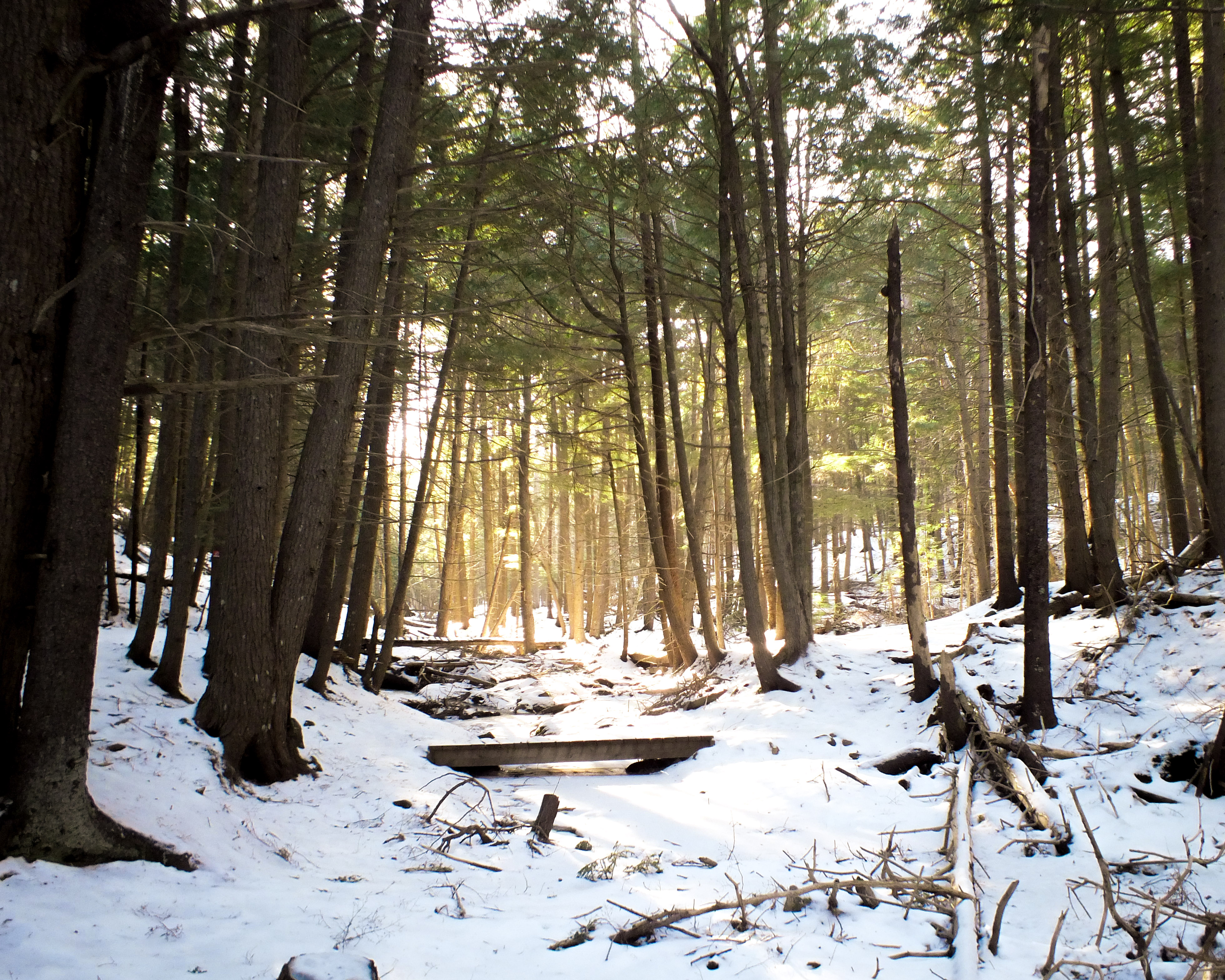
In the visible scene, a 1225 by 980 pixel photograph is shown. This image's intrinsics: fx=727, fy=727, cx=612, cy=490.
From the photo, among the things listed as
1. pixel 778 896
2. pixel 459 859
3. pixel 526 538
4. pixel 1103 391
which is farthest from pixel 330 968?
pixel 526 538

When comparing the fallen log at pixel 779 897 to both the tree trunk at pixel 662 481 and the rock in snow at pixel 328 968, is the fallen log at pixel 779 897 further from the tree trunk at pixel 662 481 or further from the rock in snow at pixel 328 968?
the tree trunk at pixel 662 481

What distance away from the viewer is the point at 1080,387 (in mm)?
9586

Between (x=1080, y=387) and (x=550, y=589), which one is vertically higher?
(x=1080, y=387)

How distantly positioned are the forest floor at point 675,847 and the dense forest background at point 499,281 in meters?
0.58

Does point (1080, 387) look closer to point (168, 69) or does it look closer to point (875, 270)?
point (875, 270)

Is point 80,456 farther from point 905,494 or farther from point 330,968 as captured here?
point 905,494

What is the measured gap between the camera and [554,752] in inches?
324

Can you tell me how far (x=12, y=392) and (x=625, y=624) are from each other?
47.7ft

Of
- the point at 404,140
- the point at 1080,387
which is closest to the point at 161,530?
the point at 404,140

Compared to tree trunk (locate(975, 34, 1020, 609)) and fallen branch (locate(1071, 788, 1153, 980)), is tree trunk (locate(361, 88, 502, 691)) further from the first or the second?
tree trunk (locate(975, 34, 1020, 609))

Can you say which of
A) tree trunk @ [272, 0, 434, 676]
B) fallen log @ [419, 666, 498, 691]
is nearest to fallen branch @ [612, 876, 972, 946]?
tree trunk @ [272, 0, 434, 676]

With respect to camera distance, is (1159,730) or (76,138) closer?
(76,138)

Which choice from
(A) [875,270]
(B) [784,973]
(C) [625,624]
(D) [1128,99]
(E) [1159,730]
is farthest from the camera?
(C) [625,624]

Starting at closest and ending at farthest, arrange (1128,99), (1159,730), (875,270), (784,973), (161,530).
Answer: (784,973), (1159,730), (161,530), (1128,99), (875,270)
